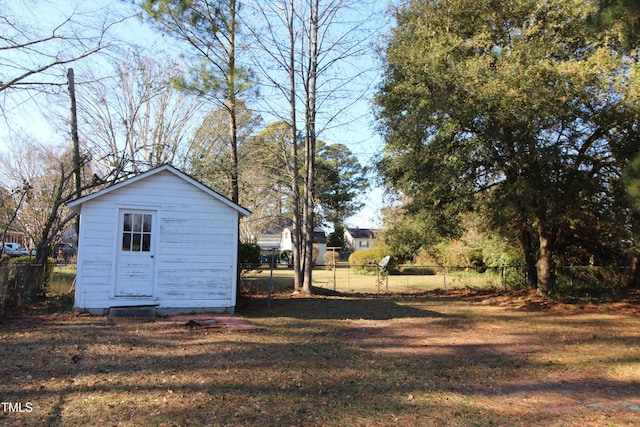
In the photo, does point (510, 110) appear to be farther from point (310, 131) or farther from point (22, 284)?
point (22, 284)

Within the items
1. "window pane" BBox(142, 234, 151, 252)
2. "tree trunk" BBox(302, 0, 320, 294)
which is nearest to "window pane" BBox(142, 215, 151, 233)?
"window pane" BBox(142, 234, 151, 252)

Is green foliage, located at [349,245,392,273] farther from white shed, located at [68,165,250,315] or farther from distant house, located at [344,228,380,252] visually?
distant house, located at [344,228,380,252]

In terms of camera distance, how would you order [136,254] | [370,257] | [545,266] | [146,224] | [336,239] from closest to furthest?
[136,254], [146,224], [545,266], [370,257], [336,239]

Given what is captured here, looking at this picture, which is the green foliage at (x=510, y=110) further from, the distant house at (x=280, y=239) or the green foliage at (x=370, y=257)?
the distant house at (x=280, y=239)

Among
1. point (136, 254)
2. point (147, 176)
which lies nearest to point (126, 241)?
point (136, 254)

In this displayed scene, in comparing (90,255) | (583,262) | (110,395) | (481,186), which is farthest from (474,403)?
(583,262)

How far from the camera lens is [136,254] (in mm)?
9383

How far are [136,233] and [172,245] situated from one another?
0.78 metres

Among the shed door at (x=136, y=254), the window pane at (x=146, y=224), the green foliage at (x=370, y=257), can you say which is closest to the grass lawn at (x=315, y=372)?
the shed door at (x=136, y=254)

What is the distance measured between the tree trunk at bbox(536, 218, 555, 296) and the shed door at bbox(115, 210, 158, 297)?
36.1 ft

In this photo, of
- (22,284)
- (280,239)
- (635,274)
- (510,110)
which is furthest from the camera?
(280,239)

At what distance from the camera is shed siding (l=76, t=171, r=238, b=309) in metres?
9.12

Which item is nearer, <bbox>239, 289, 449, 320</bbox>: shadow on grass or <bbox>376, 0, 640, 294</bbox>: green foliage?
<bbox>376, 0, 640, 294</bbox>: green foliage

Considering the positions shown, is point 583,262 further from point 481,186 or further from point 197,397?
point 197,397
